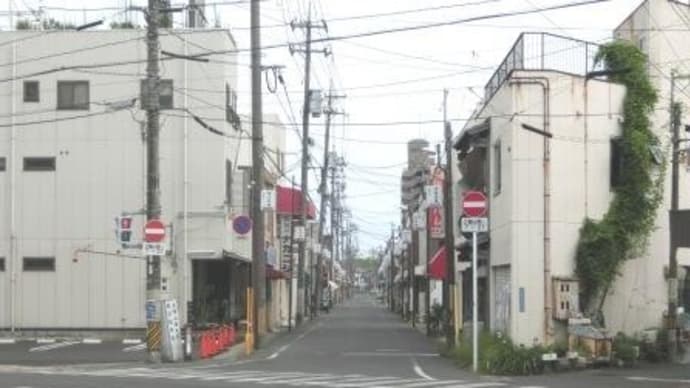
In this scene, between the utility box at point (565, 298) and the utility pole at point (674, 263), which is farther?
the utility pole at point (674, 263)

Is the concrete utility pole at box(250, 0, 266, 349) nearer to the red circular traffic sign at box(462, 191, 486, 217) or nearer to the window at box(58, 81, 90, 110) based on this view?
the window at box(58, 81, 90, 110)

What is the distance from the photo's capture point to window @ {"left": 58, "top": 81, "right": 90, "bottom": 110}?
3844cm

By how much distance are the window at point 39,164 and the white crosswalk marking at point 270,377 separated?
1473 centimetres

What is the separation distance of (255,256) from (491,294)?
870cm

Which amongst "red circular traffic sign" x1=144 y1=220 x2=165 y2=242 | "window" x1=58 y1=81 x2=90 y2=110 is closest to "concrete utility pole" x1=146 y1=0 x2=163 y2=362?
"red circular traffic sign" x1=144 y1=220 x2=165 y2=242

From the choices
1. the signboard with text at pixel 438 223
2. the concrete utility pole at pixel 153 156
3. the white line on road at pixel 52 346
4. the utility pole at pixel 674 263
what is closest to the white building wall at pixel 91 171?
the white line on road at pixel 52 346

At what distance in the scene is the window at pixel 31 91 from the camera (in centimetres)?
3841

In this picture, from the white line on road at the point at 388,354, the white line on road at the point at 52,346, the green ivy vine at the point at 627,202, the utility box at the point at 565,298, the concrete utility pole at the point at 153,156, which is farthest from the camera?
the white line on road at the point at 52,346

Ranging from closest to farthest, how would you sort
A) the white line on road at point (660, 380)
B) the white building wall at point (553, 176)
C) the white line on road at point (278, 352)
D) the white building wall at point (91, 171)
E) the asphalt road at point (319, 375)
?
the asphalt road at point (319, 375) → the white line on road at point (660, 380) → the white building wall at point (553, 176) → the white line on road at point (278, 352) → the white building wall at point (91, 171)

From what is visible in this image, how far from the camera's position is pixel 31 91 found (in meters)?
38.5

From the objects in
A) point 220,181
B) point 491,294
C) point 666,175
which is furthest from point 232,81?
point 666,175

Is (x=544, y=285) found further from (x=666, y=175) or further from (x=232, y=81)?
(x=232, y=81)

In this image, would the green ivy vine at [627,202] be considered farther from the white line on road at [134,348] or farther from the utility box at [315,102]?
the utility box at [315,102]

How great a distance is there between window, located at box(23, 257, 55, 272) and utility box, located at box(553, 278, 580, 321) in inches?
794
